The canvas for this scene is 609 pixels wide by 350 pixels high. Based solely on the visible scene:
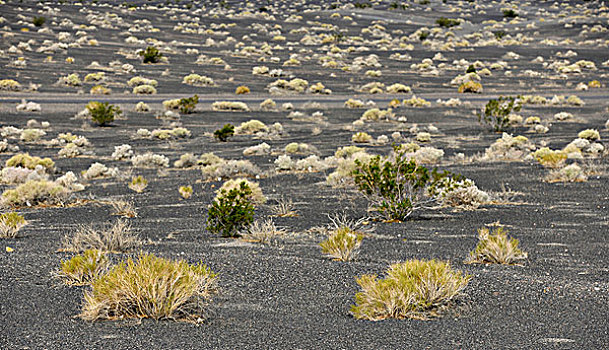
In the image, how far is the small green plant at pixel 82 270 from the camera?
578 centimetres

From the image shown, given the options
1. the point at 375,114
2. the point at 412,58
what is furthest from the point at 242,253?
the point at 412,58

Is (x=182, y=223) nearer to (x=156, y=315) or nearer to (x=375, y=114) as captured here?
(x=156, y=315)

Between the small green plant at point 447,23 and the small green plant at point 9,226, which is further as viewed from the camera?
the small green plant at point 447,23

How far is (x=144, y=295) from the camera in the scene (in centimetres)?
488

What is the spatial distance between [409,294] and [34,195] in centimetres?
781

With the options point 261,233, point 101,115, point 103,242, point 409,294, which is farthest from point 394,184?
point 101,115

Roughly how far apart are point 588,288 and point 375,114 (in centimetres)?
2087

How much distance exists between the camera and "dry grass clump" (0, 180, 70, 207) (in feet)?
34.7

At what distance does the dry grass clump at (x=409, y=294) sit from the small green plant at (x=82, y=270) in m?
2.35

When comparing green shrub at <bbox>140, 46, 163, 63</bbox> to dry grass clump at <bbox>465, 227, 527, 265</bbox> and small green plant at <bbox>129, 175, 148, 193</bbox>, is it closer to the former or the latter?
small green plant at <bbox>129, 175, 148, 193</bbox>

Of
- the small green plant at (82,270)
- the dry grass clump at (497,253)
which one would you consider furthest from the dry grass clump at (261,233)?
the dry grass clump at (497,253)

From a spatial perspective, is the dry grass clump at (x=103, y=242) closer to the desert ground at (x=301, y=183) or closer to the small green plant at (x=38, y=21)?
the desert ground at (x=301, y=183)

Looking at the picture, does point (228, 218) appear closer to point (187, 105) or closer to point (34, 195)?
point (34, 195)

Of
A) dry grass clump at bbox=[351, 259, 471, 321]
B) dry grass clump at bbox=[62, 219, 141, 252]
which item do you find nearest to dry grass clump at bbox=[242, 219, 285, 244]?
dry grass clump at bbox=[62, 219, 141, 252]
